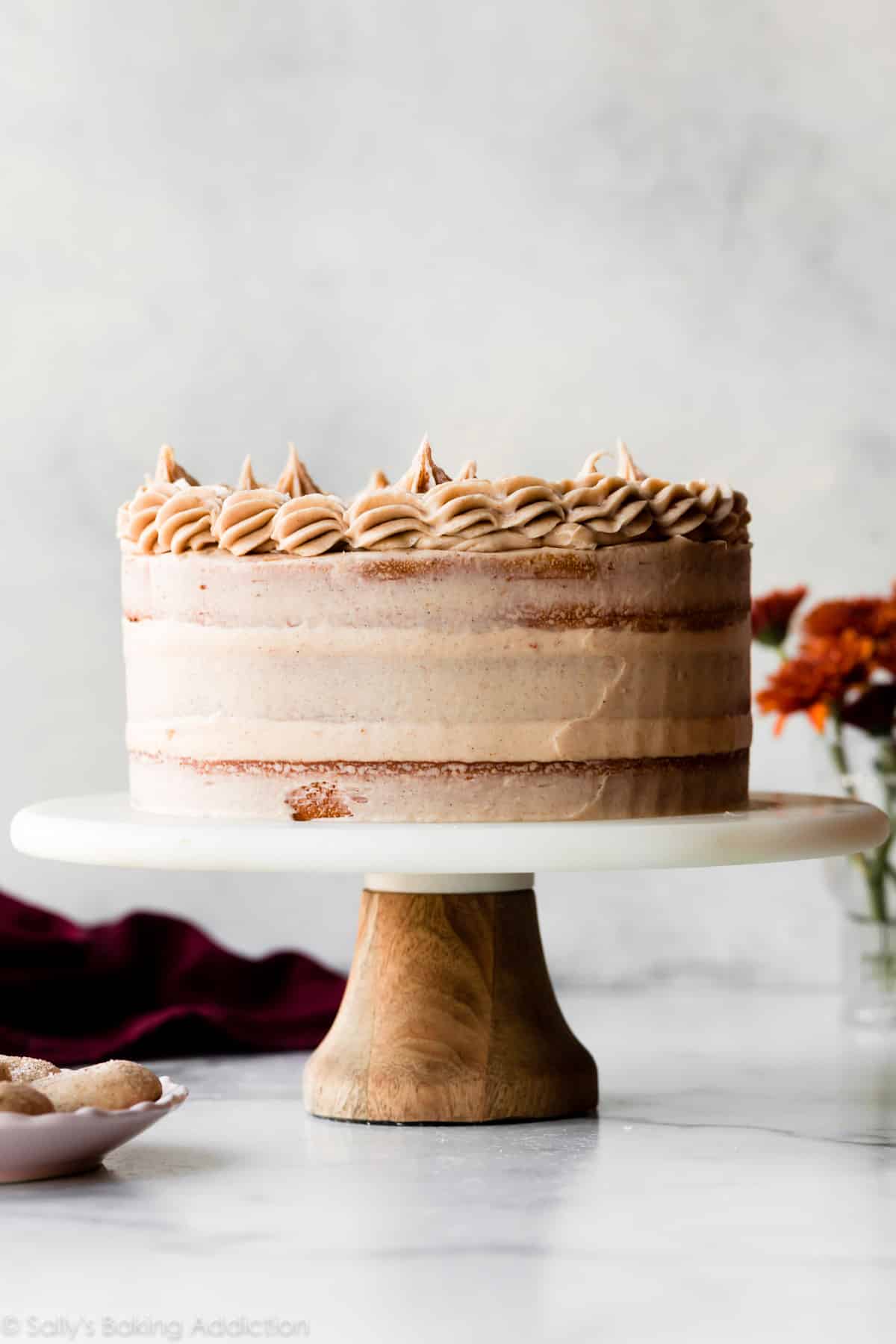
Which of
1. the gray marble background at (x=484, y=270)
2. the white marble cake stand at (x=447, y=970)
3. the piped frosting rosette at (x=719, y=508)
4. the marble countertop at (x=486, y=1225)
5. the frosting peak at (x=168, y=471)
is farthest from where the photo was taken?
the gray marble background at (x=484, y=270)

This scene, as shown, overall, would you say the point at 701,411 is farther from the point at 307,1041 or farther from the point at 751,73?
the point at 307,1041

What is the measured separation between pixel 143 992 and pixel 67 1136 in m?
0.89

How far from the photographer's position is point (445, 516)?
5.36 ft

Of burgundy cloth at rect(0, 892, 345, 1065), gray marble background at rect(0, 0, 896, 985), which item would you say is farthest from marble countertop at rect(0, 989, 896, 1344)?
gray marble background at rect(0, 0, 896, 985)

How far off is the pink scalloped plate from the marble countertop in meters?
0.02

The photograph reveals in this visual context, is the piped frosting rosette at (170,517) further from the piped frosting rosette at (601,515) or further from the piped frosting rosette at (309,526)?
the piped frosting rosette at (601,515)

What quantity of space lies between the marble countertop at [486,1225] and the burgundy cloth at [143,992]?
7.6 inches

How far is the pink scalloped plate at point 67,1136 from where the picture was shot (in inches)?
58.8

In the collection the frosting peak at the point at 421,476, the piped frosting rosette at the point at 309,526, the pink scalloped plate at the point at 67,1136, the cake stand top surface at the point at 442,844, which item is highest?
the frosting peak at the point at 421,476

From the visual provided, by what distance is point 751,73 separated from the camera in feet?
9.12

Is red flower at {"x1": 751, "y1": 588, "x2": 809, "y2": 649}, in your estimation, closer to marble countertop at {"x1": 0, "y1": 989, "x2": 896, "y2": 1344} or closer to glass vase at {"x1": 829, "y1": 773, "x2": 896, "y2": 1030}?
glass vase at {"x1": 829, "y1": 773, "x2": 896, "y2": 1030}

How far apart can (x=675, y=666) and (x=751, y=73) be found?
1352mm

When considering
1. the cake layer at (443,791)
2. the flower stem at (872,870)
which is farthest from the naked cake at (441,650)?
the flower stem at (872,870)

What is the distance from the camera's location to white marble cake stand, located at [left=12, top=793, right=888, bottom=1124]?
1.62 meters
